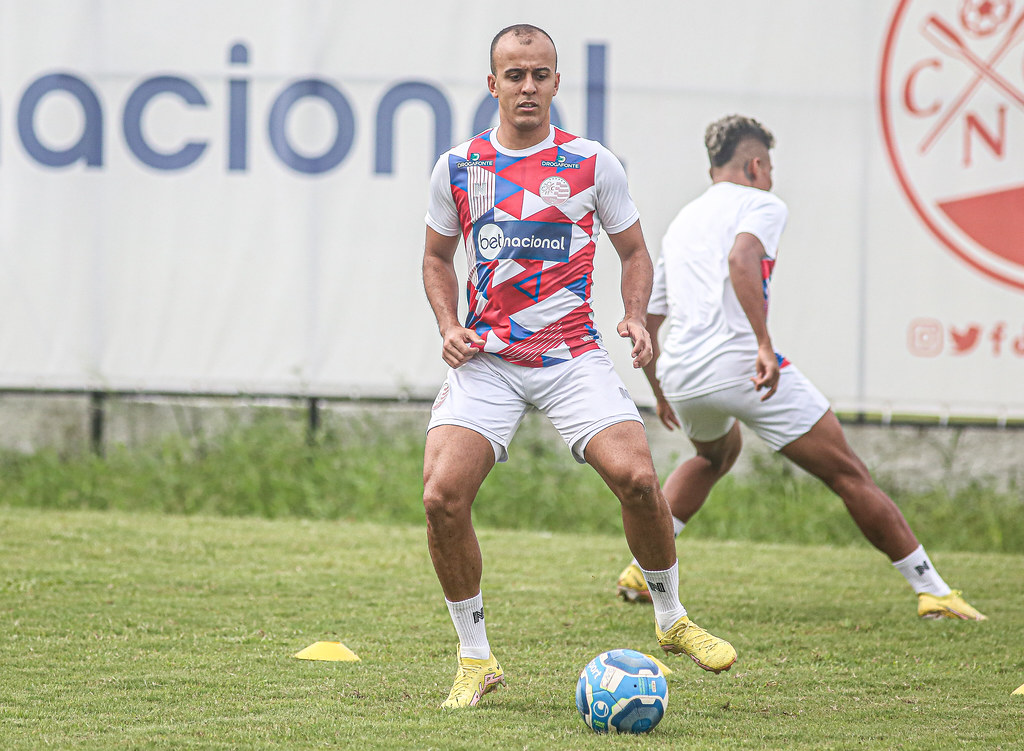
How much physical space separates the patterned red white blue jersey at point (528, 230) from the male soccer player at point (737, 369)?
1.42 metres

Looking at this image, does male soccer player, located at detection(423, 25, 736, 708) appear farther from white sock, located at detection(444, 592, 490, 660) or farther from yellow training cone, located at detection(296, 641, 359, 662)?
yellow training cone, located at detection(296, 641, 359, 662)

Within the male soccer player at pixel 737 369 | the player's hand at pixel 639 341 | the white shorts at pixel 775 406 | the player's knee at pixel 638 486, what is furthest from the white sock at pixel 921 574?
the player's hand at pixel 639 341

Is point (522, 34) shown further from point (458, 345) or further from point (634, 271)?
point (458, 345)

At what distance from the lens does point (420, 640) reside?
4.98 metres

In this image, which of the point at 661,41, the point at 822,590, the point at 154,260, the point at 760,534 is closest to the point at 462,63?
the point at 661,41

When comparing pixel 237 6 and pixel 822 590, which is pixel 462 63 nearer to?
pixel 237 6

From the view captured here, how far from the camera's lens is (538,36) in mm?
4125

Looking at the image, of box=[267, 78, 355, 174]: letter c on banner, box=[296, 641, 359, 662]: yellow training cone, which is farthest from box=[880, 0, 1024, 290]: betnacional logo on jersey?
box=[296, 641, 359, 662]: yellow training cone

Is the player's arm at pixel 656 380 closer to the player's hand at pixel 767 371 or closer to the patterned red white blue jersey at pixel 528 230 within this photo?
the player's hand at pixel 767 371

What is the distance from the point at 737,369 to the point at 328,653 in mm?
2196

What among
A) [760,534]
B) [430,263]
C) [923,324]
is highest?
[430,263]

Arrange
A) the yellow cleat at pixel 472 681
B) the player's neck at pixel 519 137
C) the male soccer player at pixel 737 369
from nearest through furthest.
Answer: the yellow cleat at pixel 472 681, the player's neck at pixel 519 137, the male soccer player at pixel 737 369

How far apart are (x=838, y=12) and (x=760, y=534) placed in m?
3.67

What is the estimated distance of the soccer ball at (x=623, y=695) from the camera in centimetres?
362
